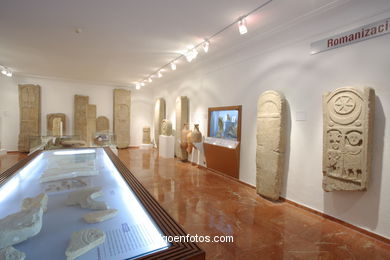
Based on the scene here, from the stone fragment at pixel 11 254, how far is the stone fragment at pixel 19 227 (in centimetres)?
7

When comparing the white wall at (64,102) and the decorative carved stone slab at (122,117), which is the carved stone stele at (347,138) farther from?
the white wall at (64,102)

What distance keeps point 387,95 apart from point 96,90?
32.8ft

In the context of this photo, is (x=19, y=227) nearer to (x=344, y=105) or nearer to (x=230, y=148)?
(x=344, y=105)

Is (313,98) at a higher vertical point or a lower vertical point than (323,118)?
higher

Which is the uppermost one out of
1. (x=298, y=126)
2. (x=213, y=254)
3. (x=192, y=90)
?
(x=192, y=90)

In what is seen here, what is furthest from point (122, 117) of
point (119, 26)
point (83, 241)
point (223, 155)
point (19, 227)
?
point (83, 241)

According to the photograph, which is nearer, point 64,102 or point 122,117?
point 64,102

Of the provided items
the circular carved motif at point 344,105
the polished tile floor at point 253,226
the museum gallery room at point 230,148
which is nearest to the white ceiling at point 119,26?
the museum gallery room at point 230,148

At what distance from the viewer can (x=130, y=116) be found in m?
10.3

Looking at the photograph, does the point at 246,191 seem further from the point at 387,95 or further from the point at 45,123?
the point at 45,123

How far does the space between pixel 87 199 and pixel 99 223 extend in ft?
0.93

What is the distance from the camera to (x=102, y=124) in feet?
31.5

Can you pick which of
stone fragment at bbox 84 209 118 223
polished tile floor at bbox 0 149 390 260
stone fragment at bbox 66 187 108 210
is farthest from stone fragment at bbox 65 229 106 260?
polished tile floor at bbox 0 149 390 260

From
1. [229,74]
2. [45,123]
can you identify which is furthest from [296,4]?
[45,123]
